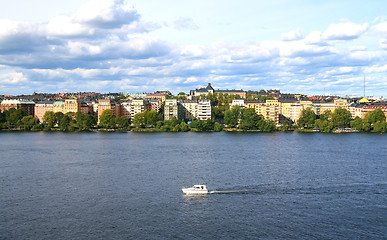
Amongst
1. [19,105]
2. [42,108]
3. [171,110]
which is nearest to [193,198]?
[171,110]

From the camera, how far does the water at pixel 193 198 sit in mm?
18281

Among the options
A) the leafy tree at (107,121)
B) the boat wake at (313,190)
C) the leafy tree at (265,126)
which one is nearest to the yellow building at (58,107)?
the leafy tree at (107,121)

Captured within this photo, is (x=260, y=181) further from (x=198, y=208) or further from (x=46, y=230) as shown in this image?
(x=46, y=230)

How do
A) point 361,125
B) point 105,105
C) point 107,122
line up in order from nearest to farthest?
1. point 361,125
2. point 107,122
3. point 105,105

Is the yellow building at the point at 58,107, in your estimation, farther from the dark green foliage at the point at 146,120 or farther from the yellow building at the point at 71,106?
the dark green foliage at the point at 146,120

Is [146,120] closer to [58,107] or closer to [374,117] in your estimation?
[58,107]

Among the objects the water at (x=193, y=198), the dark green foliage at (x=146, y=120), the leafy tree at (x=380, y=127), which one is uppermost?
the dark green foliage at (x=146, y=120)

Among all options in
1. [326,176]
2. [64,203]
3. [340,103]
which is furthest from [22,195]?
[340,103]

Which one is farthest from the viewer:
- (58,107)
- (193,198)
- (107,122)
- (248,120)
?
(58,107)

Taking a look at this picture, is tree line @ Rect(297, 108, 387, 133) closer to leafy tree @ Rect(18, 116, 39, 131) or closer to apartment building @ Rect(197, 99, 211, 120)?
apartment building @ Rect(197, 99, 211, 120)

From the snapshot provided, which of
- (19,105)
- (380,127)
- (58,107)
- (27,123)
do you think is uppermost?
(19,105)

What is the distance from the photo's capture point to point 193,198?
75.1 ft

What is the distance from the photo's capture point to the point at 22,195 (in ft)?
76.5

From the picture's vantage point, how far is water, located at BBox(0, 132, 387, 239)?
18.3 metres
